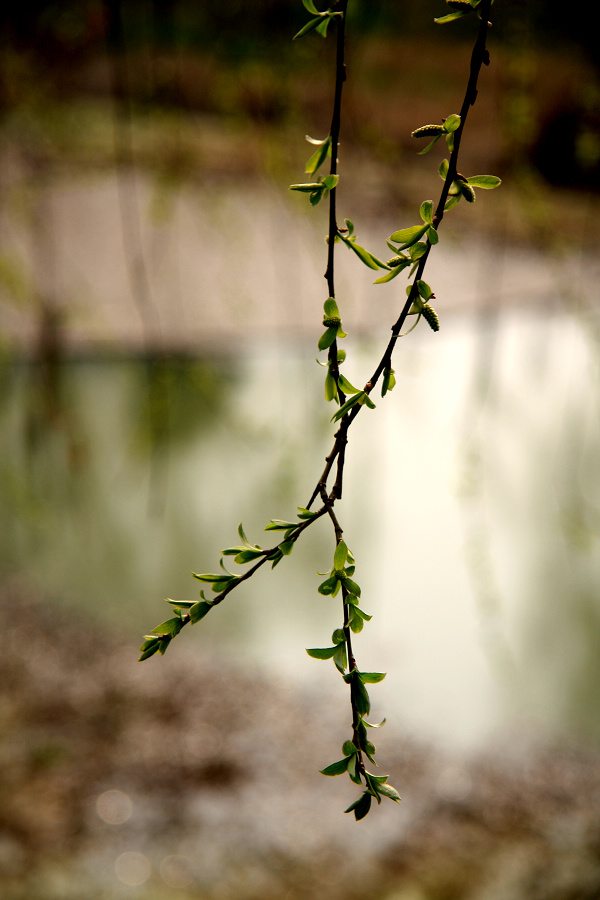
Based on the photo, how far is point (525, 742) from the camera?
46.4 inches

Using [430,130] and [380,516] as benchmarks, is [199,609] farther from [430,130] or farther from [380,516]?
[380,516]

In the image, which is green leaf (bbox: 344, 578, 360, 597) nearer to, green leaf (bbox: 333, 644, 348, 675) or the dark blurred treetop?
green leaf (bbox: 333, 644, 348, 675)

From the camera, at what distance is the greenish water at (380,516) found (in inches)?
50.5

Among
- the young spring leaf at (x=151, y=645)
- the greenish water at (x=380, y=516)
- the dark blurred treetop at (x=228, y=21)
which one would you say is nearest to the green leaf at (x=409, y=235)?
the young spring leaf at (x=151, y=645)

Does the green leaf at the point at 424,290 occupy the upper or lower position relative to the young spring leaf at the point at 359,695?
upper

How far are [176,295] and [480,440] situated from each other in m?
1.20

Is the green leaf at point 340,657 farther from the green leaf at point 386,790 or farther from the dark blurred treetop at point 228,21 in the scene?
the dark blurred treetop at point 228,21

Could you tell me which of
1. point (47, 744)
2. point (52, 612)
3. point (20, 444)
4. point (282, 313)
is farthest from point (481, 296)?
point (47, 744)

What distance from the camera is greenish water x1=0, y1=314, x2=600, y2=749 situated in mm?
1283

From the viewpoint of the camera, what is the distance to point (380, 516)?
1.54 metres

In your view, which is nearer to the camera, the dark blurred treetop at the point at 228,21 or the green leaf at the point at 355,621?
the green leaf at the point at 355,621

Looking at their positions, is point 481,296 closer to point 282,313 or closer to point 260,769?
point 282,313

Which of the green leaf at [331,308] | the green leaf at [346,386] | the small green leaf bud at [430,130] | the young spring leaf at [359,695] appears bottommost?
the young spring leaf at [359,695]

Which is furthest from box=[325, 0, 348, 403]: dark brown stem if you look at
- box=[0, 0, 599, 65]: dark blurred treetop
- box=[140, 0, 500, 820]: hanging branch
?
box=[0, 0, 599, 65]: dark blurred treetop
